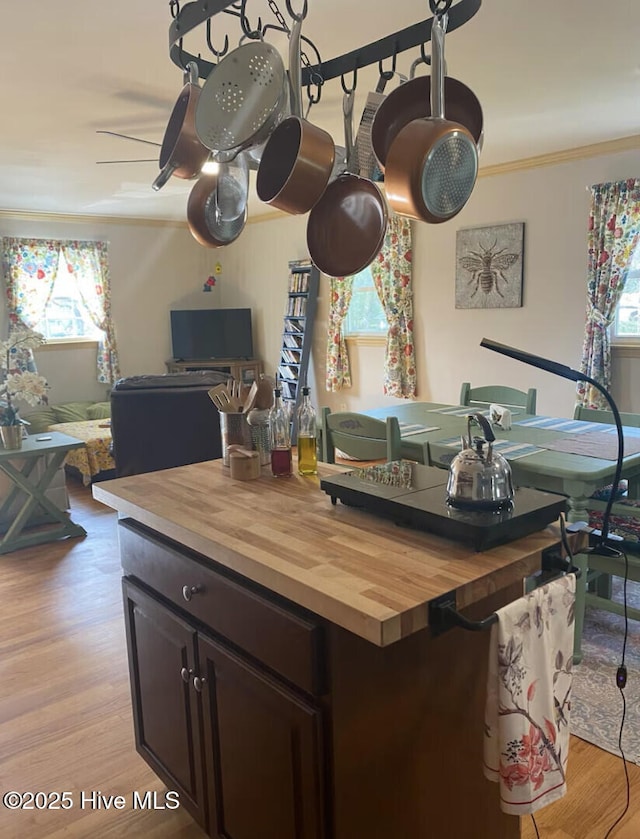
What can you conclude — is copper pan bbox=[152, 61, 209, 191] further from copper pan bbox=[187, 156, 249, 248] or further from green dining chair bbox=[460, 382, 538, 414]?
green dining chair bbox=[460, 382, 538, 414]

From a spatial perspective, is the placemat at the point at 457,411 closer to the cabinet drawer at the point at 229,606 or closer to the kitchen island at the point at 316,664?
the kitchen island at the point at 316,664

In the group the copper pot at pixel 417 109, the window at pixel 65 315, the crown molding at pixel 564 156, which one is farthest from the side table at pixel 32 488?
the crown molding at pixel 564 156

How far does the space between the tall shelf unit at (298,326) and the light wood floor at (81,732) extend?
11.1 feet

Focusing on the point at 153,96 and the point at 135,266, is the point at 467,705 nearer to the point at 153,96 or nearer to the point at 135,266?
the point at 153,96

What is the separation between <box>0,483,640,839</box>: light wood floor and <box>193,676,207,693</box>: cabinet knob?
0.59m

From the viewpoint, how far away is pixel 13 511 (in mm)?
4168

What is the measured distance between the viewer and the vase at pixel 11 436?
3.80 m

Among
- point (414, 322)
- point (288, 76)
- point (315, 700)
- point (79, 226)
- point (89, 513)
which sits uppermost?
point (79, 226)

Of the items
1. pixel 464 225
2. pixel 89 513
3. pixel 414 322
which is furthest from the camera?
pixel 414 322

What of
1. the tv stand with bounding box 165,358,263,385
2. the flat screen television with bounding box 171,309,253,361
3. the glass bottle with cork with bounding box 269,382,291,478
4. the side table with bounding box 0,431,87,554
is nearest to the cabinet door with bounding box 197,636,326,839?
the glass bottle with cork with bounding box 269,382,291,478

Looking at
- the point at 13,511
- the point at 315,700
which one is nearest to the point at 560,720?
the point at 315,700

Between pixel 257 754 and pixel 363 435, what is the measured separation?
1593mm

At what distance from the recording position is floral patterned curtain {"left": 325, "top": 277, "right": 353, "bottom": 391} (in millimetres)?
5988

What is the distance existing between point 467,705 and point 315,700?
1.28ft
